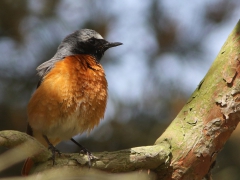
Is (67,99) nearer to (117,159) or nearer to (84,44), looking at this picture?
(117,159)

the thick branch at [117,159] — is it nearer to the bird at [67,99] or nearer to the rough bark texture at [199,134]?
the rough bark texture at [199,134]

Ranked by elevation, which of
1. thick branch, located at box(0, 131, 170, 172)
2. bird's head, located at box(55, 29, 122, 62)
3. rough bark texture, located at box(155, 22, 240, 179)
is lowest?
thick branch, located at box(0, 131, 170, 172)

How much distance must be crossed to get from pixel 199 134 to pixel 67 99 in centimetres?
150

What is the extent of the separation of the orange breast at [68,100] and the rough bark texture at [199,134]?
959 millimetres

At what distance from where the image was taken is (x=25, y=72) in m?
7.04

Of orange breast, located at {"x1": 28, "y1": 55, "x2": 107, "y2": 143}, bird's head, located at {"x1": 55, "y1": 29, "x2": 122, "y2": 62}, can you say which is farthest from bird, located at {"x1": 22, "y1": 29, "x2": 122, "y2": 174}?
bird's head, located at {"x1": 55, "y1": 29, "x2": 122, "y2": 62}

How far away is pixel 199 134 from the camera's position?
4.43 metres

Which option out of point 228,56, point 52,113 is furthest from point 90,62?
point 228,56

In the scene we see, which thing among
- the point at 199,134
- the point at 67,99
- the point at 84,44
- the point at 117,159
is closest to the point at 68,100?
the point at 67,99

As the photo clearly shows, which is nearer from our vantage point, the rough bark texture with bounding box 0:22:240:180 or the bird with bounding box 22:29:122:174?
the rough bark texture with bounding box 0:22:240:180

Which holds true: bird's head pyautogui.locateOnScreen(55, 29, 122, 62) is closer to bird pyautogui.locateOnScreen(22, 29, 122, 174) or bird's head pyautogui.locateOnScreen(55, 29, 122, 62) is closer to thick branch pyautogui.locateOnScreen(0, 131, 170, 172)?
bird pyautogui.locateOnScreen(22, 29, 122, 174)

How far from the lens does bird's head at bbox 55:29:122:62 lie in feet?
19.4

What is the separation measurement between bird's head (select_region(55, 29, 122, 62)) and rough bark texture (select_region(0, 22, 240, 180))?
5.99ft

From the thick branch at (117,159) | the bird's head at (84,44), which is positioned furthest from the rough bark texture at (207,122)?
the bird's head at (84,44)
